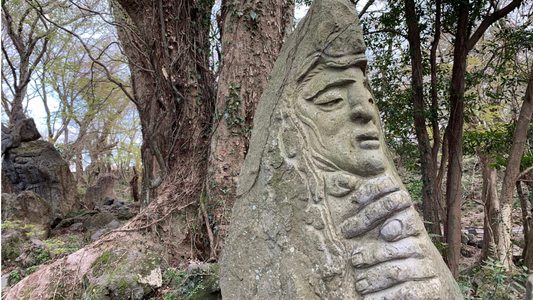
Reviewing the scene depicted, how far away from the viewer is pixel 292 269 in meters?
1.91

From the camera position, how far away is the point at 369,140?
1961 mm

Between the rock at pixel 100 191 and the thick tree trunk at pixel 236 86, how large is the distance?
376 inches

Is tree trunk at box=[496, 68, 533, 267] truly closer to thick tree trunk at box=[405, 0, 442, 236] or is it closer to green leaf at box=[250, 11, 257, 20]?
thick tree trunk at box=[405, 0, 442, 236]

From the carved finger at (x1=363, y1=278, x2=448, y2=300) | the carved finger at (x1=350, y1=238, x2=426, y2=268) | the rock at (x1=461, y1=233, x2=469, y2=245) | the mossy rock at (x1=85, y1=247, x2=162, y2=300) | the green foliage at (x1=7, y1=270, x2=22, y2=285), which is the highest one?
the carved finger at (x1=350, y1=238, x2=426, y2=268)

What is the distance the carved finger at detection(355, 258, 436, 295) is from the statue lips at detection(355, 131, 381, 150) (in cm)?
63

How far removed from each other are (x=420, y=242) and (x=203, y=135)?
3.51m

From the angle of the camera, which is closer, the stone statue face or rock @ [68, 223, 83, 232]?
the stone statue face

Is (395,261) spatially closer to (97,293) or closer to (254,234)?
(254,234)

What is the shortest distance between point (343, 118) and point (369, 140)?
8.1 inches

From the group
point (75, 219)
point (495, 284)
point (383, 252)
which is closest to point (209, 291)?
point (383, 252)

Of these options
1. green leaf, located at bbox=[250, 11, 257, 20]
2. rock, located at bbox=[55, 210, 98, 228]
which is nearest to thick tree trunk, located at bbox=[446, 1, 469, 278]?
green leaf, located at bbox=[250, 11, 257, 20]

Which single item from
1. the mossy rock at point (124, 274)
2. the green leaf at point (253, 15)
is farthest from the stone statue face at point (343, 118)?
the mossy rock at point (124, 274)

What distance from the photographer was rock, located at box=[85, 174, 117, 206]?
40.0 ft

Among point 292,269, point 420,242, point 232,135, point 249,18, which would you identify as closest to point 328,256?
point 292,269
